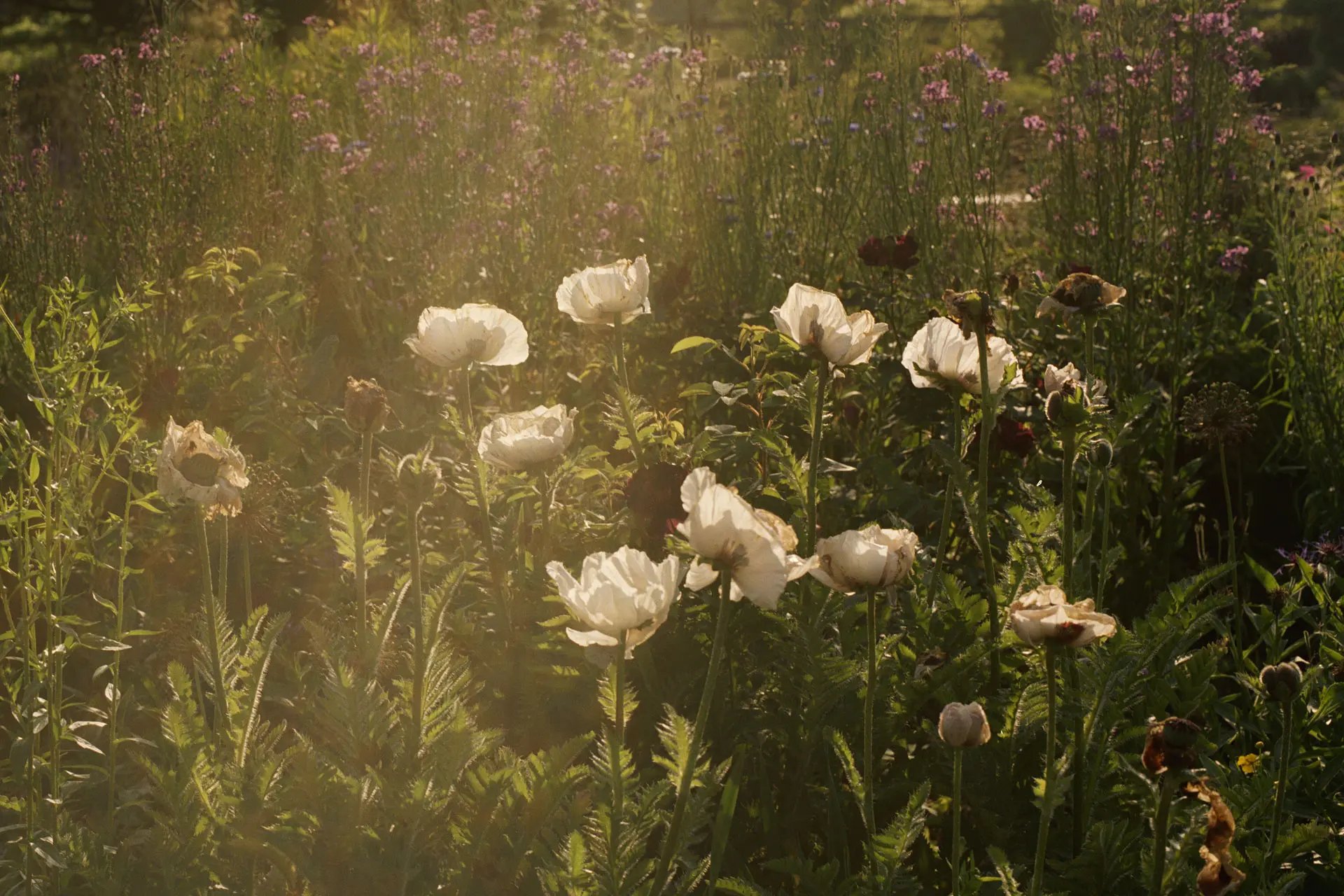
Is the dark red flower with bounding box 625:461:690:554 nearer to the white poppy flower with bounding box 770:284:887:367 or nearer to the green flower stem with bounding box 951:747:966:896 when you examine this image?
the white poppy flower with bounding box 770:284:887:367

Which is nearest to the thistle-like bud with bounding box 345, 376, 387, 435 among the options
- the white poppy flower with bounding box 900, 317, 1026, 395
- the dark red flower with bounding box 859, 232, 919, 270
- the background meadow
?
the background meadow

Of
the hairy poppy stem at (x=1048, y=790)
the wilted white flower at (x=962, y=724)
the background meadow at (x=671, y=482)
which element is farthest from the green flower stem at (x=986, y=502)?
the wilted white flower at (x=962, y=724)

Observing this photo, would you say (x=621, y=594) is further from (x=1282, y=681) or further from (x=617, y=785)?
(x=1282, y=681)

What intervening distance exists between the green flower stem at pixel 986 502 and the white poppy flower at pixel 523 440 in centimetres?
60

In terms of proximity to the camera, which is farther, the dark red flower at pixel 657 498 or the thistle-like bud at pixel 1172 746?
the dark red flower at pixel 657 498

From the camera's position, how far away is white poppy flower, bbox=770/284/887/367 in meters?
1.51

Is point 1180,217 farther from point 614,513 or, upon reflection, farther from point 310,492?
point 310,492

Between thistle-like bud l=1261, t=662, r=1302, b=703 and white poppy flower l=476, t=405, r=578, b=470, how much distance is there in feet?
3.17

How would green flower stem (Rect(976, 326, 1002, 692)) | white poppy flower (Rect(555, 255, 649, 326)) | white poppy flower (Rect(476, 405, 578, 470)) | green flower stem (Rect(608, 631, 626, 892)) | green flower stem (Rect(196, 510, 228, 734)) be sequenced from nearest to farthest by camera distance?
1. green flower stem (Rect(608, 631, 626, 892))
2. green flower stem (Rect(196, 510, 228, 734))
3. green flower stem (Rect(976, 326, 1002, 692))
4. white poppy flower (Rect(476, 405, 578, 470))
5. white poppy flower (Rect(555, 255, 649, 326))

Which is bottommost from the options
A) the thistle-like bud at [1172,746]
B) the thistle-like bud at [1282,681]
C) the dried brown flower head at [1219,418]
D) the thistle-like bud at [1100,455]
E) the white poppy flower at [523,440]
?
the dried brown flower head at [1219,418]

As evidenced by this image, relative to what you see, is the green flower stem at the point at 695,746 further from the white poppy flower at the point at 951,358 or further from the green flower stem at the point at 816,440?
the white poppy flower at the point at 951,358

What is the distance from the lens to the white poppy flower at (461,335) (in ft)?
5.66

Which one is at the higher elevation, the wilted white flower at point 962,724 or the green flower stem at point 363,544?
the green flower stem at point 363,544

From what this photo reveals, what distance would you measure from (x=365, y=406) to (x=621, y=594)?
465 millimetres
